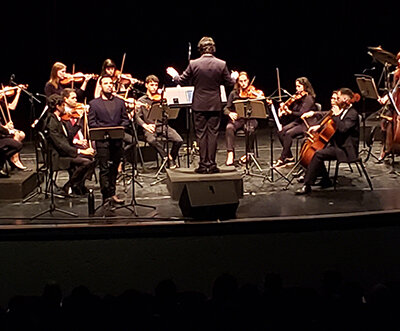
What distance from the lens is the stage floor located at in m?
7.52

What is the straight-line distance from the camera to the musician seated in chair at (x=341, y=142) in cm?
860

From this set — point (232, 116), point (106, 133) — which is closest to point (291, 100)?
point (232, 116)

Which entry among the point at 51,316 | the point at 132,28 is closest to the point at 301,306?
the point at 51,316

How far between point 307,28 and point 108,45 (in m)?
3.67

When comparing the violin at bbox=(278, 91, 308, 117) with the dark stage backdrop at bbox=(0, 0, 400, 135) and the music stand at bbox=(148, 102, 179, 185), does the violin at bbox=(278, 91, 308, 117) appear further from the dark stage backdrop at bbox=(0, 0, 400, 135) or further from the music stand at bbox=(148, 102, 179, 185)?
the dark stage backdrop at bbox=(0, 0, 400, 135)

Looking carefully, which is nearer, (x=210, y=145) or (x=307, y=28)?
(x=210, y=145)

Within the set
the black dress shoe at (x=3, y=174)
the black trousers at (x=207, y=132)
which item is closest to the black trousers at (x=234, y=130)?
the black trousers at (x=207, y=132)

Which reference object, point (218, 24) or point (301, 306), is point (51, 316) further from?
point (218, 24)

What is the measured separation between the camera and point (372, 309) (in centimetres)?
447

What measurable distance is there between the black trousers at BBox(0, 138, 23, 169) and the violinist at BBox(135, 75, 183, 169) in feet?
5.79

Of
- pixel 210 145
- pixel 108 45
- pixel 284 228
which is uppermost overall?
pixel 108 45

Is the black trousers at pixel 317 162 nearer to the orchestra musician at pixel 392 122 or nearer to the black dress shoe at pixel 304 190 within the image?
the black dress shoe at pixel 304 190

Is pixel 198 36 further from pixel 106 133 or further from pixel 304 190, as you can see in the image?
pixel 106 133

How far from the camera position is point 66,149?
8.45m
